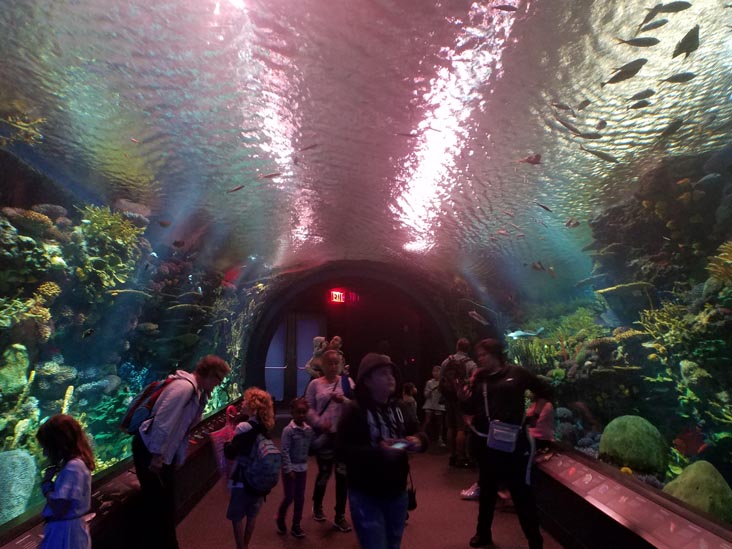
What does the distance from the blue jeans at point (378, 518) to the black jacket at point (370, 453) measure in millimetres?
50

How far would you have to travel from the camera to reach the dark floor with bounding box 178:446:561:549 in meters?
4.02

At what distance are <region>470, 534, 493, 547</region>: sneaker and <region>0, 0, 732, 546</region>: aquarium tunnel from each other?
90cm

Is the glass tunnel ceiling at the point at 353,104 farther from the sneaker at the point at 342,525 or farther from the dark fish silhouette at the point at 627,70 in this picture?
the sneaker at the point at 342,525

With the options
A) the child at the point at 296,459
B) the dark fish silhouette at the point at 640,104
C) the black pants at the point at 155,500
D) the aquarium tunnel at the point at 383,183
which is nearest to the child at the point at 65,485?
the black pants at the point at 155,500

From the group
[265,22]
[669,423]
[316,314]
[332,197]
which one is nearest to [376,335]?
[316,314]

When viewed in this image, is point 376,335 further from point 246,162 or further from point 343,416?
point 343,416

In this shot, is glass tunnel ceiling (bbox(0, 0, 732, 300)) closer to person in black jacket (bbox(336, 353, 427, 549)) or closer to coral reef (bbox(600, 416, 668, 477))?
person in black jacket (bbox(336, 353, 427, 549))

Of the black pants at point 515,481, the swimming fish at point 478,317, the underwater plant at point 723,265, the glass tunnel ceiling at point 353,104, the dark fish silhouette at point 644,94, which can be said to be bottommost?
the black pants at point 515,481

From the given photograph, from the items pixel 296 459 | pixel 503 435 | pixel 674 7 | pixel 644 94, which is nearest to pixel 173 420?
pixel 296 459

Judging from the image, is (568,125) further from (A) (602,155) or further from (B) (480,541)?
(B) (480,541)

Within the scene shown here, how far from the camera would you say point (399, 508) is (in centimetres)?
238

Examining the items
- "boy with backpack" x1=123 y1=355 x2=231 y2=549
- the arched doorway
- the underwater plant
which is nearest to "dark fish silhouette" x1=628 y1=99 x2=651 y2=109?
the underwater plant

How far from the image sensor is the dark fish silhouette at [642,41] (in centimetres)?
356

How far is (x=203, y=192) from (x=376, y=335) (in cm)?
894
